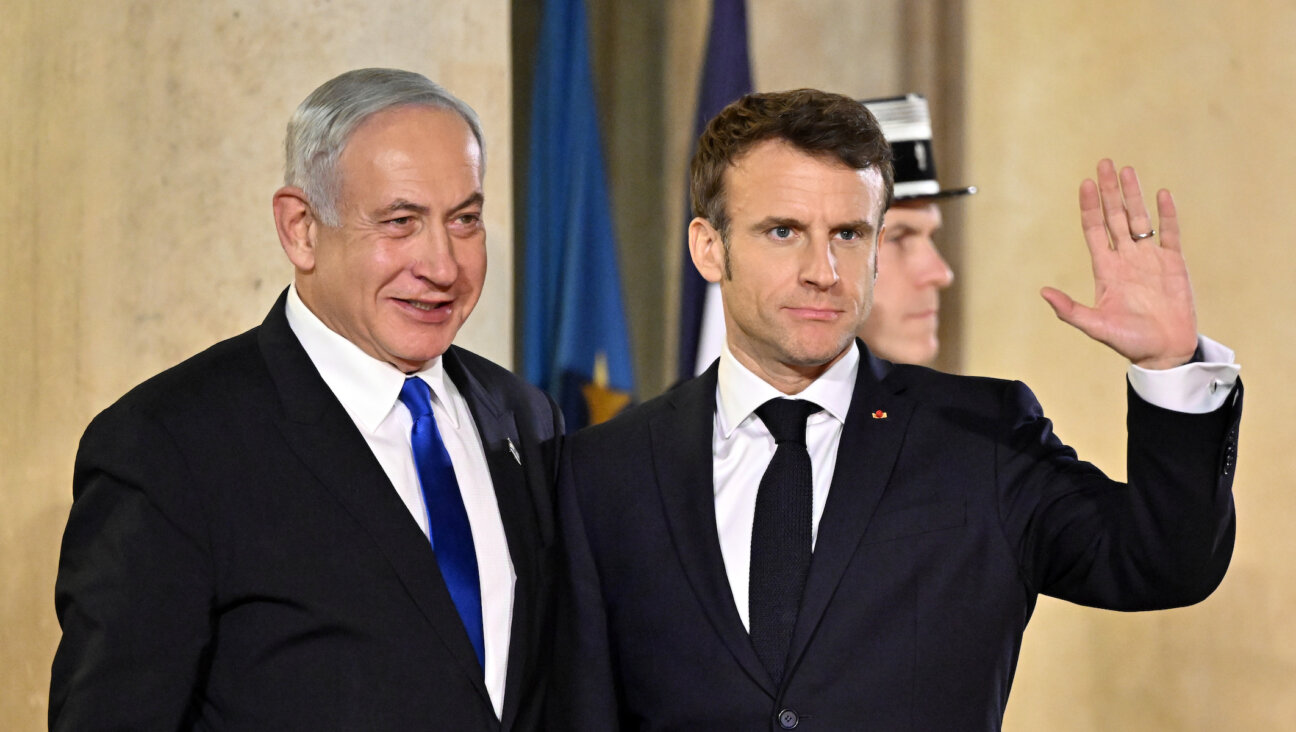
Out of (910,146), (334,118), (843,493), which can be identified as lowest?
(843,493)

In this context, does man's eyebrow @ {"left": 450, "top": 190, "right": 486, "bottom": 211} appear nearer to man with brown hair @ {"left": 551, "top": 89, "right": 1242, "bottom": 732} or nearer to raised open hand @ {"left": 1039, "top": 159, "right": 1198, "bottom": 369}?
man with brown hair @ {"left": 551, "top": 89, "right": 1242, "bottom": 732}

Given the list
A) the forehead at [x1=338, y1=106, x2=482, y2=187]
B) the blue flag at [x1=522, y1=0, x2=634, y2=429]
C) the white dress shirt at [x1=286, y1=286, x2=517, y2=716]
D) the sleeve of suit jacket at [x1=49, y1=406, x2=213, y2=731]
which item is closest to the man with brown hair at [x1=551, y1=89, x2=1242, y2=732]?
the white dress shirt at [x1=286, y1=286, x2=517, y2=716]

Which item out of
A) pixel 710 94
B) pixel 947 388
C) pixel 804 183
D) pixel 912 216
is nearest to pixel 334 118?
pixel 804 183

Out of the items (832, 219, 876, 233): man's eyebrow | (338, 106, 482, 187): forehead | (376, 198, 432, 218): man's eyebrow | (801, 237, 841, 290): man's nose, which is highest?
(338, 106, 482, 187): forehead

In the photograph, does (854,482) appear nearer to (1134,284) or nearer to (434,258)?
(1134,284)

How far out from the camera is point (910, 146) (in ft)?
13.0

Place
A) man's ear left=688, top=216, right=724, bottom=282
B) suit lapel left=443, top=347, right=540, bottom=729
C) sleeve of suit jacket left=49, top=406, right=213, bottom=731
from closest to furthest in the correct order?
sleeve of suit jacket left=49, top=406, right=213, bottom=731 < suit lapel left=443, top=347, right=540, bottom=729 < man's ear left=688, top=216, right=724, bottom=282

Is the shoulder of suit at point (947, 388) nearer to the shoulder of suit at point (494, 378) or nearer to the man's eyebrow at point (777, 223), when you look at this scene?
the man's eyebrow at point (777, 223)

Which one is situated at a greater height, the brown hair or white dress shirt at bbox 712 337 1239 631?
the brown hair

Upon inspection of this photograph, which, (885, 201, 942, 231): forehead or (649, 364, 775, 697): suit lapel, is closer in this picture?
(649, 364, 775, 697): suit lapel

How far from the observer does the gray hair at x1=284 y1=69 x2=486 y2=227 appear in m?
2.14

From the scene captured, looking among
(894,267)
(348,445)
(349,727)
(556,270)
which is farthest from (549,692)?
(556,270)

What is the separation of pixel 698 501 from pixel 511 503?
334 mm

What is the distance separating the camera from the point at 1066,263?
4629 mm
